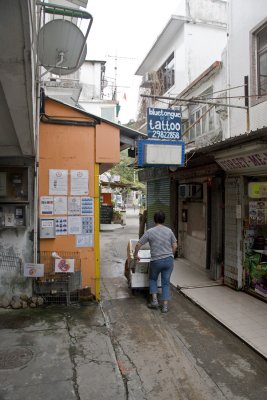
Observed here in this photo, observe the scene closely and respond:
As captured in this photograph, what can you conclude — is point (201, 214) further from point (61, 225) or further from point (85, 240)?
A: point (61, 225)

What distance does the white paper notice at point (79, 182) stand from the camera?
6.43 m

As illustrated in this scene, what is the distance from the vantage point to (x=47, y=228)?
20.6 feet

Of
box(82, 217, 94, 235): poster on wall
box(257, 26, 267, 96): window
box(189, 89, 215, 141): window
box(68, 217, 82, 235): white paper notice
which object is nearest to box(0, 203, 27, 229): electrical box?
box(68, 217, 82, 235): white paper notice

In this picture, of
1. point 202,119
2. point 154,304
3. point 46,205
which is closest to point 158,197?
point 202,119

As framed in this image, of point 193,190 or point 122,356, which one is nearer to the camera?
point 122,356

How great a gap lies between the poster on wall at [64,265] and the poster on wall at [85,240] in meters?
0.44

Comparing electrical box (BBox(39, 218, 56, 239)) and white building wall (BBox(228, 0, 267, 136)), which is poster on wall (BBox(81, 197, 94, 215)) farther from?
white building wall (BBox(228, 0, 267, 136))

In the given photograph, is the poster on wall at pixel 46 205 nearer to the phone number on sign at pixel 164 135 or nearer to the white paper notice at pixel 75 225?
the white paper notice at pixel 75 225

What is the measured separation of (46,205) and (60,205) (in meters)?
0.27

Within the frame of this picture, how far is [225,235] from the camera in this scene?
7965 millimetres

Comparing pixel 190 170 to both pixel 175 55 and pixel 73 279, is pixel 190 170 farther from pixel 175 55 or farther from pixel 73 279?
pixel 175 55

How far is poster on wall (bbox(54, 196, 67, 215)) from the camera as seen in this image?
6367mm

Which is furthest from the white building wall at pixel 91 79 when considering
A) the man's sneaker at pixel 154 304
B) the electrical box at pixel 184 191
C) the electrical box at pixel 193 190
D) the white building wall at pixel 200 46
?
the man's sneaker at pixel 154 304

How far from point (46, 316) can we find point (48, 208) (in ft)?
6.50
